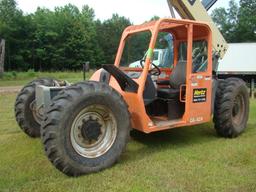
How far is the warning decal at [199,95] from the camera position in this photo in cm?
614

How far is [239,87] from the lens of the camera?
22.7 feet

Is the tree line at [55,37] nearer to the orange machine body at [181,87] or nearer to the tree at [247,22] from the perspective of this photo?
the tree at [247,22]

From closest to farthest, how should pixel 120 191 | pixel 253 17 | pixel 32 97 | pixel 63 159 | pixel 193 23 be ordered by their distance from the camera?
1. pixel 120 191
2. pixel 63 159
3. pixel 193 23
4. pixel 32 97
5. pixel 253 17

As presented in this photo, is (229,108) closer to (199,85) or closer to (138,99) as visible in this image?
(199,85)

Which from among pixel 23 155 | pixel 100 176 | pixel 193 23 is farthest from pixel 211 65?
pixel 23 155

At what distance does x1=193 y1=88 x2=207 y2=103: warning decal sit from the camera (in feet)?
20.1

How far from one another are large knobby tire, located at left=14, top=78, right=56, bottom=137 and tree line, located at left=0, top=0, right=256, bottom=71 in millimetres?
38003

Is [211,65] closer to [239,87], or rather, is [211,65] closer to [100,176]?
[239,87]

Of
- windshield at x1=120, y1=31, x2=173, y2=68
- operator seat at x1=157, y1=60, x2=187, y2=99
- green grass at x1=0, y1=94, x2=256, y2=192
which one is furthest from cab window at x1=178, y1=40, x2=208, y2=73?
green grass at x1=0, y1=94, x2=256, y2=192

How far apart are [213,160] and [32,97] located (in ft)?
10.9

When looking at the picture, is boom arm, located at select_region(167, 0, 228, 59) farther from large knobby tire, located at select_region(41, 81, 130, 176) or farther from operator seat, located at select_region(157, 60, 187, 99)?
large knobby tire, located at select_region(41, 81, 130, 176)

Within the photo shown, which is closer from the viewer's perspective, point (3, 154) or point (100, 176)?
point (100, 176)

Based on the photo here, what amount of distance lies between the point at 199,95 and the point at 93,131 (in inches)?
81.6

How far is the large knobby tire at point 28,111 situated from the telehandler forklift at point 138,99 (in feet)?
0.06
